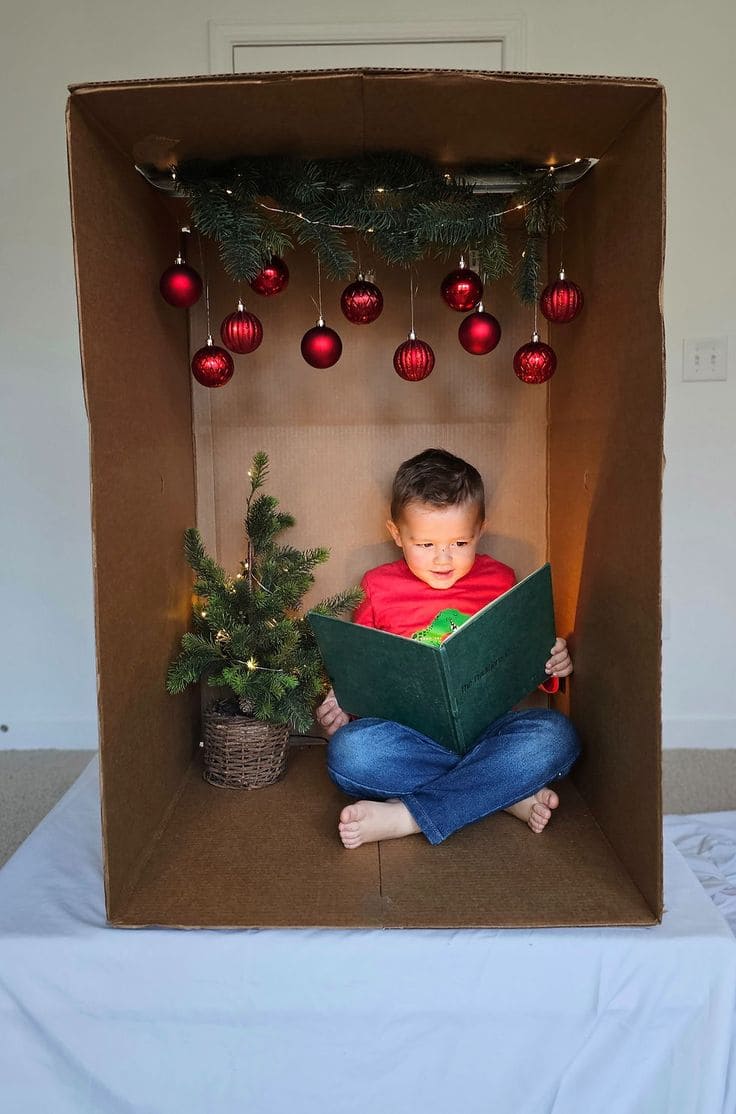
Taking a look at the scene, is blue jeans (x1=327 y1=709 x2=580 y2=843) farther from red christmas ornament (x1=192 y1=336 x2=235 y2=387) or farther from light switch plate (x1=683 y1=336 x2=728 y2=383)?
light switch plate (x1=683 y1=336 x2=728 y2=383)

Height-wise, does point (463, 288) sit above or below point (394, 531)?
above

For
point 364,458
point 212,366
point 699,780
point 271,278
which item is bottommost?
point 699,780

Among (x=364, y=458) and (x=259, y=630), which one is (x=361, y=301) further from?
(x=259, y=630)

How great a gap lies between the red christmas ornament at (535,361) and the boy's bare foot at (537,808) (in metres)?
0.50

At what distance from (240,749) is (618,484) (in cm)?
58

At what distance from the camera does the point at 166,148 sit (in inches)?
36.0

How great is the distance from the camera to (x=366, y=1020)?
786mm

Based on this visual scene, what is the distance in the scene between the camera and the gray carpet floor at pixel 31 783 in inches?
63.4

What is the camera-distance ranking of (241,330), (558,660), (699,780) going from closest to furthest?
(241,330), (558,660), (699,780)

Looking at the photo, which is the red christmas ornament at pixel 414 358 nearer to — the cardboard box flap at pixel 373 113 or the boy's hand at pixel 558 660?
the cardboard box flap at pixel 373 113

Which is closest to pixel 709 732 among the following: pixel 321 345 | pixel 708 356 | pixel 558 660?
pixel 708 356

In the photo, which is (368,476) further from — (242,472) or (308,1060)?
(308,1060)

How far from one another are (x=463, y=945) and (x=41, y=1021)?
0.39 meters

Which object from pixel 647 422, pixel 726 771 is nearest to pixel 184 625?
pixel 647 422
